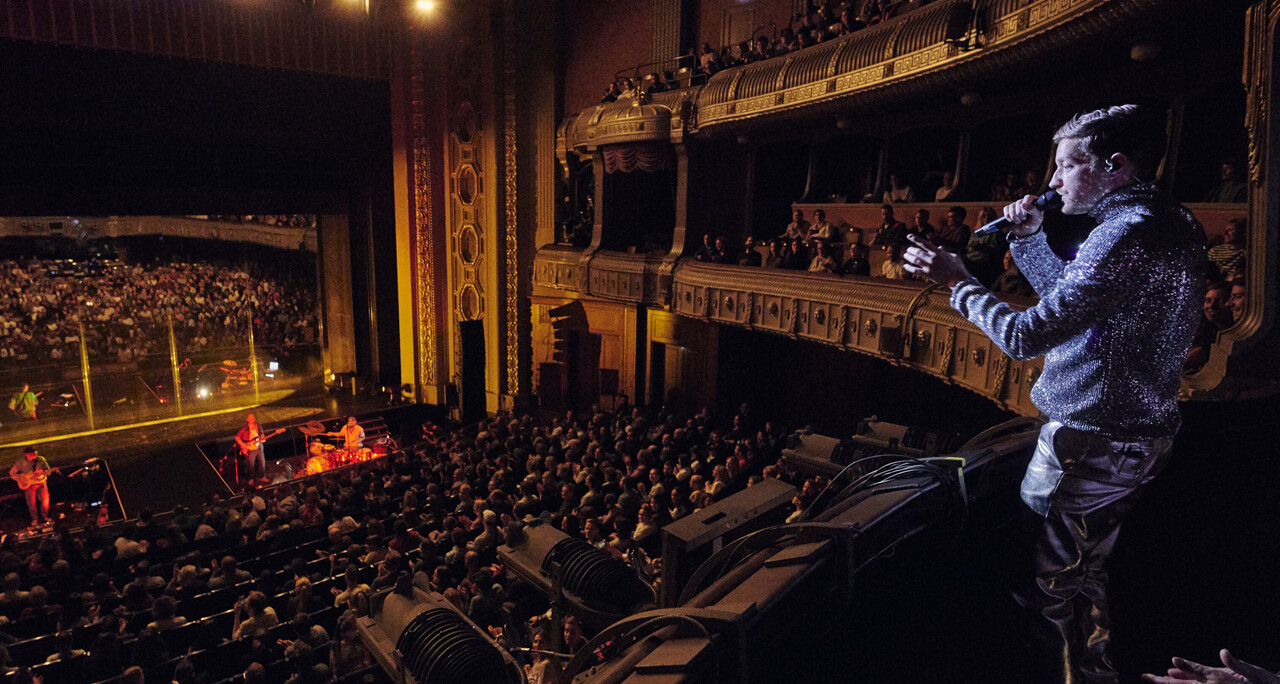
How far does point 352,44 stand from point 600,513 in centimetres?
1284

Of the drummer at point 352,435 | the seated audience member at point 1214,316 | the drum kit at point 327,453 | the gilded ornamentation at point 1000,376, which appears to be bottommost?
the drum kit at point 327,453

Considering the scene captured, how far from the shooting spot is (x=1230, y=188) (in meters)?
5.85

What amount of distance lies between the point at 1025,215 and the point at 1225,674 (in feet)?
4.45

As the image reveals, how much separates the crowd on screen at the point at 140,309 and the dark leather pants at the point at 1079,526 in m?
21.4

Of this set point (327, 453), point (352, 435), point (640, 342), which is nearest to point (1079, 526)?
point (640, 342)

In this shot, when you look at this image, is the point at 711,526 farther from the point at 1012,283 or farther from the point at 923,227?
the point at 923,227

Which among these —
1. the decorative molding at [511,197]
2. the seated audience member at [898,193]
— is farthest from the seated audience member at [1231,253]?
the decorative molding at [511,197]

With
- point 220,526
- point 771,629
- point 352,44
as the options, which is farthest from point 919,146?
point 352,44

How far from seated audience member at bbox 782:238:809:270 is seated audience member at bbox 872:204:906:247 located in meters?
1.06

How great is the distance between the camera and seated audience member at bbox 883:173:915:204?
10.0m

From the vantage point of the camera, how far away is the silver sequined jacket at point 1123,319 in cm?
186

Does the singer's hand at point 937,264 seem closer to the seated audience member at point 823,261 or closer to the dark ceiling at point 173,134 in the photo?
the seated audience member at point 823,261

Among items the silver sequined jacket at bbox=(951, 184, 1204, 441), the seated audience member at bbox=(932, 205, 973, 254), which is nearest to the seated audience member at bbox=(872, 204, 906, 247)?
the seated audience member at bbox=(932, 205, 973, 254)

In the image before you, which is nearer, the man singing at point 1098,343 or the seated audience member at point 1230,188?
the man singing at point 1098,343
